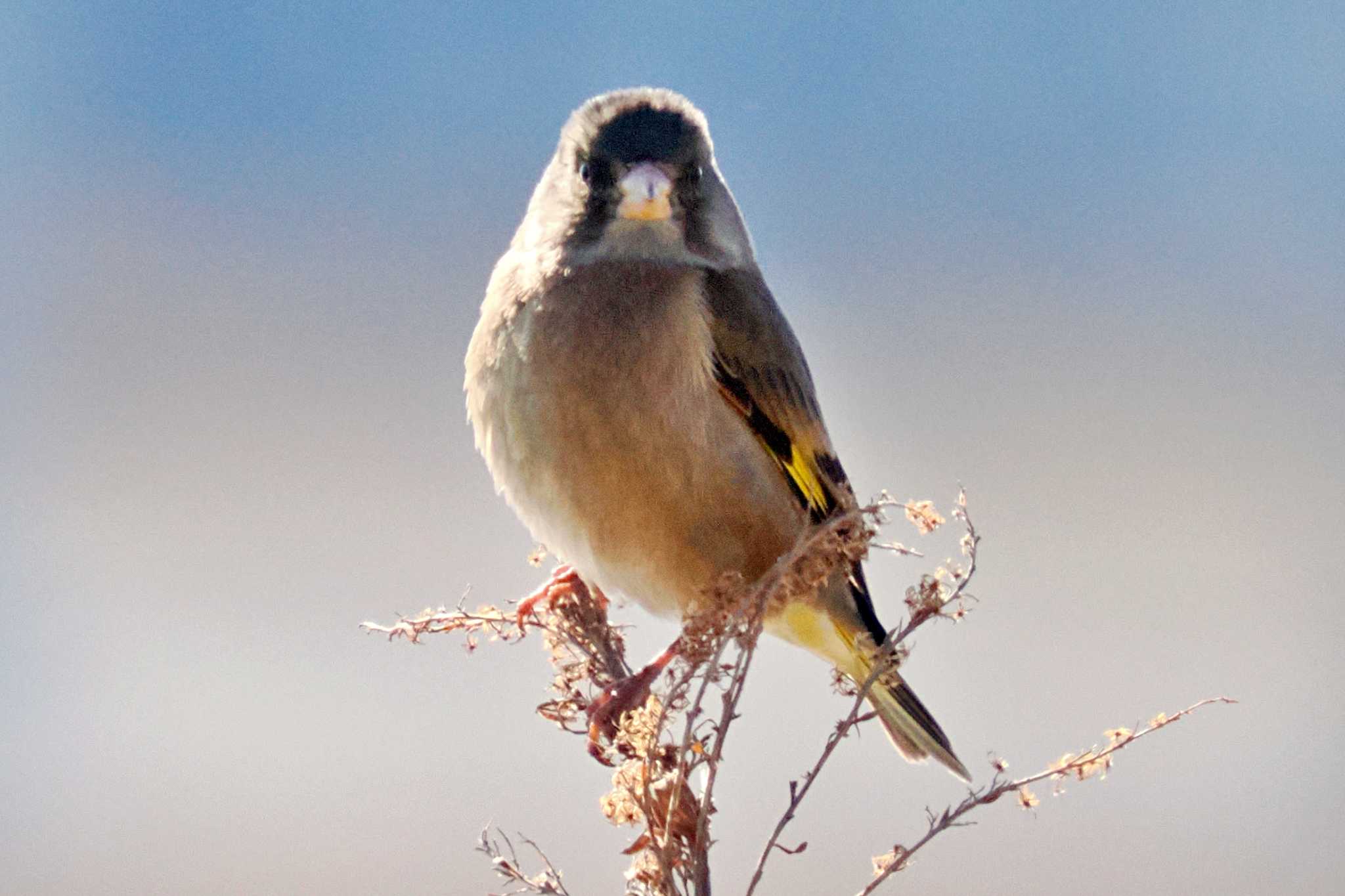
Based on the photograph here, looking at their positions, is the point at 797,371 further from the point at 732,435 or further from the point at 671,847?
the point at 671,847

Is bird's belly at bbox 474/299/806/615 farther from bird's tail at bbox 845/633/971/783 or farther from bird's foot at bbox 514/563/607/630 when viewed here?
bird's tail at bbox 845/633/971/783

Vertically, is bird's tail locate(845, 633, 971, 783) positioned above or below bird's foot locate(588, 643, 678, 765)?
above

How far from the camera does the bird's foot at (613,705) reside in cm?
191

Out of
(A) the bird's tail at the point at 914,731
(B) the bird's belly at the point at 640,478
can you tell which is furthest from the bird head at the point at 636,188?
(A) the bird's tail at the point at 914,731

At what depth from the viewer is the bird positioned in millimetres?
2436

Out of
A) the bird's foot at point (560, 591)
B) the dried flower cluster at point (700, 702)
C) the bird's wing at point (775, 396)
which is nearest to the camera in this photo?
the dried flower cluster at point (700, 702)

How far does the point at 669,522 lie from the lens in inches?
96.1

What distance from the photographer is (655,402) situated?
2.45 metres

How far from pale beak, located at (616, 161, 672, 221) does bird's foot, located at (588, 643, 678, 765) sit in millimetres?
928

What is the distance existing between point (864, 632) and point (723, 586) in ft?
2.75

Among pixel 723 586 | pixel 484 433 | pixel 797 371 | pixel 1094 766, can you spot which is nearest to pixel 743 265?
pixel 797 371

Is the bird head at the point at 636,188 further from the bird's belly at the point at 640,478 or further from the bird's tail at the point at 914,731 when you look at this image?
the bird's tail at the point at 914,731

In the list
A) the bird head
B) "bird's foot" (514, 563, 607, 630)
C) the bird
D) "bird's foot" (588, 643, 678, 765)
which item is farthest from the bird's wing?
"bird's foot" (588, 643, 678, 765)

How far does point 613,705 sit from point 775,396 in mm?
856
